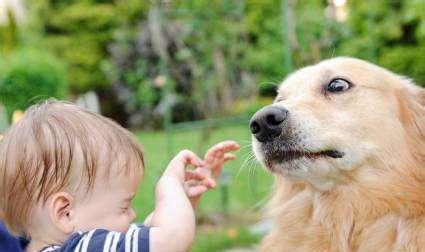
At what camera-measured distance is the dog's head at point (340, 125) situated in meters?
2.82

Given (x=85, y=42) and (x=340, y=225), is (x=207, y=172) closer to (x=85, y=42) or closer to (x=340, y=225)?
(x=340, y=225)

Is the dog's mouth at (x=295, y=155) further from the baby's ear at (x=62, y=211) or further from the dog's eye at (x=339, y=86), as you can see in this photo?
the baby's ear at (x=62, y=211)

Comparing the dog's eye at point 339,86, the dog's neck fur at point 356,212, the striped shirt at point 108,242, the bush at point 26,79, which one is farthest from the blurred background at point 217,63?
the striped shirt at point 108,242

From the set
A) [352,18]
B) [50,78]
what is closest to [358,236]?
[50,78]

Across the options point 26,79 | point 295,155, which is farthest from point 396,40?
point 295,155

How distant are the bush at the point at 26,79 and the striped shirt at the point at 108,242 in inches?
132

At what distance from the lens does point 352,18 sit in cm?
1153

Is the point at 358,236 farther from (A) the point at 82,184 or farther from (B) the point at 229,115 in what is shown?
(B) the point at 229,115

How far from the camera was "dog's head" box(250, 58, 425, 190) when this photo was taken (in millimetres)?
2824

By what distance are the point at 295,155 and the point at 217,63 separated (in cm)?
568

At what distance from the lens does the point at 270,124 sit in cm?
283

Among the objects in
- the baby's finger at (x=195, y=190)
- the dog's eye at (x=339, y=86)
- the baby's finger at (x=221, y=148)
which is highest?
the dog's eye at (x=339, y=86)

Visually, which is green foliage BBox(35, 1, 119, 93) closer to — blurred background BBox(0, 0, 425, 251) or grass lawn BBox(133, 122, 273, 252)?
blurred background BBox(0, 0, 425, 251)

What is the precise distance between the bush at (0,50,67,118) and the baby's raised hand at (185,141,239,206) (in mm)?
2962
